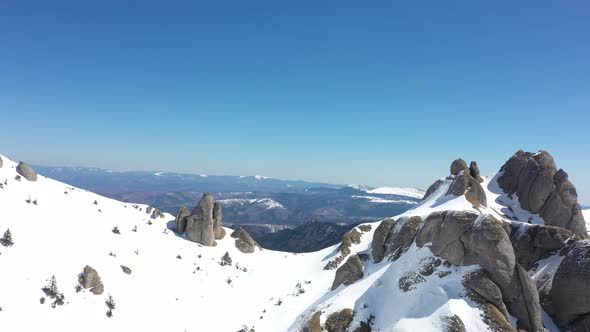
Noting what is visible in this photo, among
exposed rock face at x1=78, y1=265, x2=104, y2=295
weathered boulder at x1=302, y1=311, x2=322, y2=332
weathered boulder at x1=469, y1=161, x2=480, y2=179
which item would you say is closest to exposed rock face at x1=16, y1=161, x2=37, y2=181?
exposed rock face at x1=78, y1=265, x2=104, y2=295

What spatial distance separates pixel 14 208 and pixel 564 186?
75.8 m

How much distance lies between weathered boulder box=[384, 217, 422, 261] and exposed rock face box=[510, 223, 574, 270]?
8.85 m

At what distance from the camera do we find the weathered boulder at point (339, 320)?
23.9 m

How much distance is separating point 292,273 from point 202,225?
1681 centimetres

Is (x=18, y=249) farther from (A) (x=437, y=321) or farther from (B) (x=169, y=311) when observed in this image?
(A) (x=437, y=321)

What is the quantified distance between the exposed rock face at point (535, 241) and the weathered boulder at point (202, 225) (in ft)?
136

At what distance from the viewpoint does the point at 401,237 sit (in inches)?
1309

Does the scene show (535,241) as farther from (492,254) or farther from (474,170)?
(474,170)

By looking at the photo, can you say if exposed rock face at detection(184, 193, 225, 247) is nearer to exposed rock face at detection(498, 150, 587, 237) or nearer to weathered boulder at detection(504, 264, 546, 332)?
weathered boulder at detection(504, 264, 546, 332)

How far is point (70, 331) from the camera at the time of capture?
21875mm

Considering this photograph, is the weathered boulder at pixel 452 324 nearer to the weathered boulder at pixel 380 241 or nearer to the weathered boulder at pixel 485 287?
the weathered boulder at pixel 485 287

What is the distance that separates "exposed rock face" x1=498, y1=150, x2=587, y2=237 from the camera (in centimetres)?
4728

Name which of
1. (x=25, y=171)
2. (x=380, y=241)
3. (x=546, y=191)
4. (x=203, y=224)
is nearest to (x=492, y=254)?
(x=380, y=241)

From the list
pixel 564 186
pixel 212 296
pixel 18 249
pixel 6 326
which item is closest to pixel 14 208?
pixel 18 249
